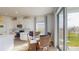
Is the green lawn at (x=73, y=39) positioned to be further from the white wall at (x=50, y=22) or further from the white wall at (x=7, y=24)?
the white wall at (x=7, y=24)

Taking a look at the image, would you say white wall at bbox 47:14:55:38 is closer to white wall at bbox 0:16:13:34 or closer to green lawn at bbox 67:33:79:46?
green lawn at bbox 67:33:79:46

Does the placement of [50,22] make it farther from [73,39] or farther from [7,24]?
[7,24]

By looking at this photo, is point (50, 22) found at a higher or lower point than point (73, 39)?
higher

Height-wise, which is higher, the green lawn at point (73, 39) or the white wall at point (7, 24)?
the white wall at point (7, 24)

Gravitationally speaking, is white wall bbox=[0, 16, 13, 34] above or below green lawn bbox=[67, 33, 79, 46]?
above

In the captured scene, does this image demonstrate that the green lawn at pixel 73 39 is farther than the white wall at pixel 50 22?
No

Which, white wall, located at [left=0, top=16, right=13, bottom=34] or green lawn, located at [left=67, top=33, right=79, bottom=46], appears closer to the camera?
green lawn, located at [left=67, top=33, right=79, bottom=46]

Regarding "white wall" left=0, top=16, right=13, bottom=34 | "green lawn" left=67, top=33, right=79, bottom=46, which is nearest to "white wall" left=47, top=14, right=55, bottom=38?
"green lawn" left=67, top=33, right=79, bottom=46

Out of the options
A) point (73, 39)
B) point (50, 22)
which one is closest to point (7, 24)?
point (50, 22)

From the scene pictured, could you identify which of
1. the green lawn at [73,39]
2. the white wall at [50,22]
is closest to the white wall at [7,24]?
the white wall at [50,22]

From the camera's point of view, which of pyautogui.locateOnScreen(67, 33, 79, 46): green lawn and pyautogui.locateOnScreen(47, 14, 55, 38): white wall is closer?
pyautogui.locateOnScreen(67, 33, 79, 46): green lawn

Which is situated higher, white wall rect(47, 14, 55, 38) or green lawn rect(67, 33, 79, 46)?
white wall rect(47, 14, 55, 38)
